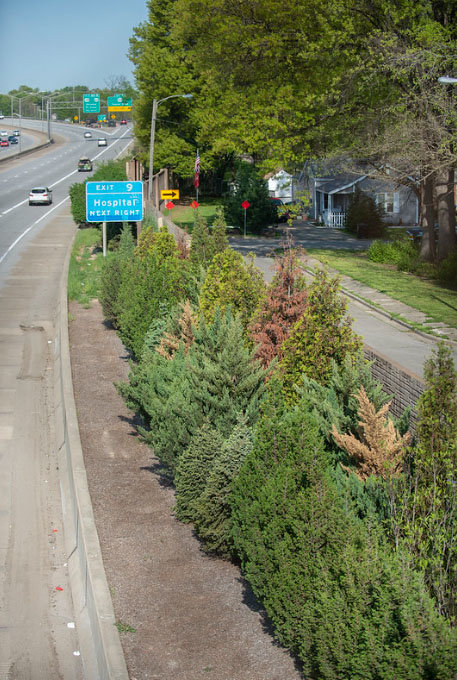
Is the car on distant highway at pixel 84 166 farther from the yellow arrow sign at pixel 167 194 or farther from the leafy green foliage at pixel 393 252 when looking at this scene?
the leafy green foliage at pixel 393 252

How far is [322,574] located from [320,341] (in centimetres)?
549

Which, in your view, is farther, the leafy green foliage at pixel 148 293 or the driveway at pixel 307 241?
the driveway at pixel 307 241

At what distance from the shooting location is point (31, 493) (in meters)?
13.9


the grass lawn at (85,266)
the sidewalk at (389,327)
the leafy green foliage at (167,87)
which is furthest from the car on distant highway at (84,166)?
the sidewalk at (389,327)

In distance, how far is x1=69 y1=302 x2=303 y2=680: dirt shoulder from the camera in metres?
8.01

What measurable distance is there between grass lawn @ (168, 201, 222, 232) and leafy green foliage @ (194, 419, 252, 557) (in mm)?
42984

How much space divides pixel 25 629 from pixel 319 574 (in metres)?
4.24

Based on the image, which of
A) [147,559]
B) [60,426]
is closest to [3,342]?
[60,426]

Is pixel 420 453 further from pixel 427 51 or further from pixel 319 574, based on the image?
pixel 427 51

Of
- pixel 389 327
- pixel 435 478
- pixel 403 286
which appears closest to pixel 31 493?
pixel 435 478

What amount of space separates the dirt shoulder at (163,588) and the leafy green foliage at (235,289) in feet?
10.5

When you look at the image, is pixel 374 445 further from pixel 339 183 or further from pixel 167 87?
pixel 167 87

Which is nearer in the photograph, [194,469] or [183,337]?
[194,469]

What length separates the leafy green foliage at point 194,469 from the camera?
10930mm
